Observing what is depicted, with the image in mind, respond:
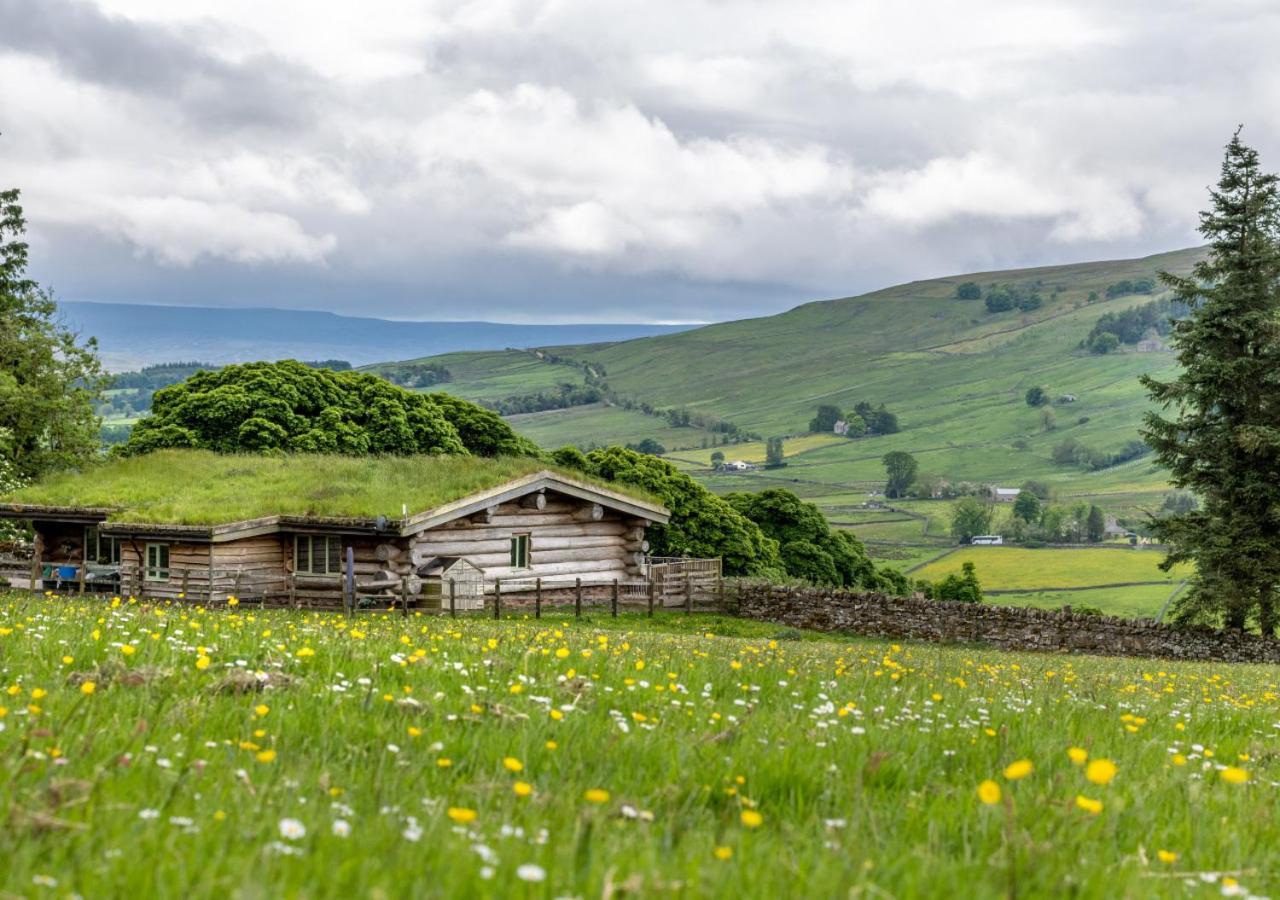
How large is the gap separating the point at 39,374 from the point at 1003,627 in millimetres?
44013

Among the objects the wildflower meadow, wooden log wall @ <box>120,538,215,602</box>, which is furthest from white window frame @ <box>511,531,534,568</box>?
the wildflower meadow

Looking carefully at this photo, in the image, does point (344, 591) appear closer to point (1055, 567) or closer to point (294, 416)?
point (294, 416)

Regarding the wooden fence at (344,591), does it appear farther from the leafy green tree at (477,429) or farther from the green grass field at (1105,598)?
the green grass field at (1105,598)

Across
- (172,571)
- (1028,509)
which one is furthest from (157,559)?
(1028,509)

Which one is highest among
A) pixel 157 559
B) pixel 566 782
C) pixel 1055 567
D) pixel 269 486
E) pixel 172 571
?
pixel 269 486

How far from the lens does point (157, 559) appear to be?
1310 inches

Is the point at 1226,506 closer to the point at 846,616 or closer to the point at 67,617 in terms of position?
the point at 846,616

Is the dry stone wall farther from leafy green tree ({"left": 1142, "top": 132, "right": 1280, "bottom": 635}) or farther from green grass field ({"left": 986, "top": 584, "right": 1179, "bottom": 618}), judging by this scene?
green grass field ({"left": 986, "top": 584, "right": 1179, "bottom": 618})

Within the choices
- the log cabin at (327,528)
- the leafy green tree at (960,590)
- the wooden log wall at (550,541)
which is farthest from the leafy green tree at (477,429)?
the leafy green tree at (960,590)

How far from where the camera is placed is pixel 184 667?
636cm

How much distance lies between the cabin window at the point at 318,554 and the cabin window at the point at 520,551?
19.1 ft

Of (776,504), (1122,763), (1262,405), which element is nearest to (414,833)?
(1122,763)

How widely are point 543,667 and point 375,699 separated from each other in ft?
6.44

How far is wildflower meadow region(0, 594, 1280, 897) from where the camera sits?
10.2 feet
